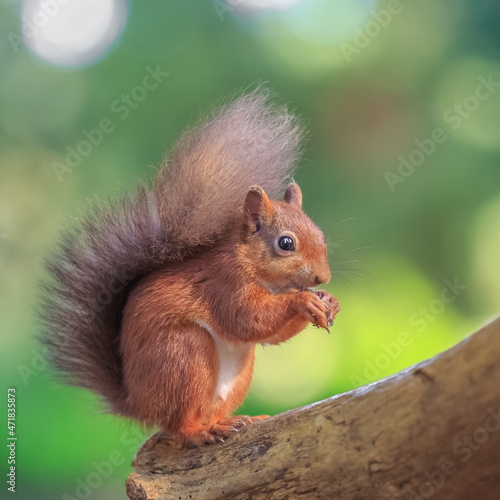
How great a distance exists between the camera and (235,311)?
1.79 meters

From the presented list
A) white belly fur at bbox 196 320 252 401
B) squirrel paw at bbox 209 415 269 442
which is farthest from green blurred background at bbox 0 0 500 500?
squirrel paw at bbox 209 415 269 442

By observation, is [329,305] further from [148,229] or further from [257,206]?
[148,229]

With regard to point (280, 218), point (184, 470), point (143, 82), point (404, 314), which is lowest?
point (184, 470)

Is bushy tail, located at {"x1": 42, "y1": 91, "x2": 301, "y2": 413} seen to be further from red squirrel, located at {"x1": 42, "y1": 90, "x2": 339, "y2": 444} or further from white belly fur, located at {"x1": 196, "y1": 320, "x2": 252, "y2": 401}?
white belly fur, located at {"x1": 196, "y1": 320, "x2": 252, "y2": 401}

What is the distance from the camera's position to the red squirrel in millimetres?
1796

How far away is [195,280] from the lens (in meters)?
1.86

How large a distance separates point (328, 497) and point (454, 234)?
2.25 m

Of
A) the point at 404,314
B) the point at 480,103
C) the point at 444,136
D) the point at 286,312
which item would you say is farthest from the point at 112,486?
the point at 480,103

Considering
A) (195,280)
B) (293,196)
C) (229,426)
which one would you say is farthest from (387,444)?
(293,196)

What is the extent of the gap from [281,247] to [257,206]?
14 cm

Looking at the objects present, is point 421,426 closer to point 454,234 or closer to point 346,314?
point 346,314

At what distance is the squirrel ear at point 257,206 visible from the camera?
1.82m

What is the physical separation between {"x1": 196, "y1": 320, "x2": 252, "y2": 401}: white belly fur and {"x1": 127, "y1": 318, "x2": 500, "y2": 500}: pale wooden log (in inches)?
7.2

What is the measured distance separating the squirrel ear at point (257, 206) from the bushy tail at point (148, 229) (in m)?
0.09
